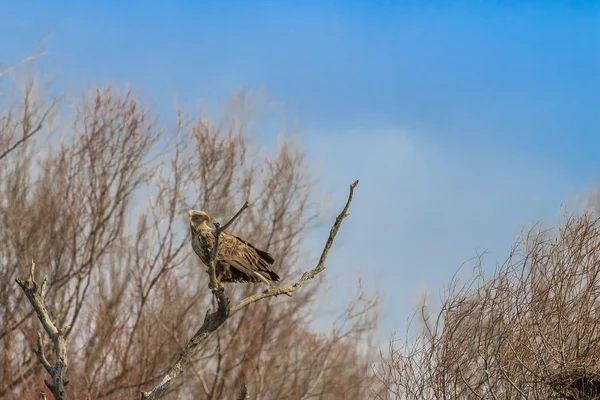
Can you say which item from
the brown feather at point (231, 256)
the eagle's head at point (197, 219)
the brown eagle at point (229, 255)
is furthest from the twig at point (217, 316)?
the eagle's head at point (197, 219)

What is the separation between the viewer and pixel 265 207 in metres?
16.0

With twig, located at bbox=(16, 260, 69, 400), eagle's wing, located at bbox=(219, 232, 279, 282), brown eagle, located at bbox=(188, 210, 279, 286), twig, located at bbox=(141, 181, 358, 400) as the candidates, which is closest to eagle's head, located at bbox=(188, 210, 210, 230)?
brown eagle, located at bbox=(188, 210, 279, 286)

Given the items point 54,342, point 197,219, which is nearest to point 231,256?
point 197,219

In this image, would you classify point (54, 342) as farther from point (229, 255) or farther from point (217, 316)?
point (229, 255)

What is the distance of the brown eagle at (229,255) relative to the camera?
5703 mm

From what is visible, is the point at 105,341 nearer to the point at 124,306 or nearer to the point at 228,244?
the point at 124,306

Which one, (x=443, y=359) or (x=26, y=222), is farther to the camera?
(x=26, y=222)

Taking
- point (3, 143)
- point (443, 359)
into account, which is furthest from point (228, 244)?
point (3, 143)

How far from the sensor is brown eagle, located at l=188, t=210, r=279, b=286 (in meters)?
5.70

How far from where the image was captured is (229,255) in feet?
19.0

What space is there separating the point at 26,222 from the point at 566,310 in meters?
11.0

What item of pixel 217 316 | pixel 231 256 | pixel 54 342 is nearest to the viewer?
pixel 217 316

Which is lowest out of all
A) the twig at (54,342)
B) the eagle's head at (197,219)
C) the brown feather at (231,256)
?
the twig at (54,342)

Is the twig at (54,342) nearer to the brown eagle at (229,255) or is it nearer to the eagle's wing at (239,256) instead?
the brown eagle at (229,255)
